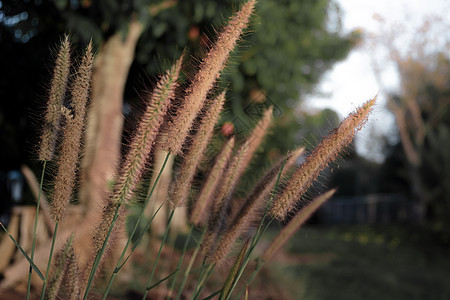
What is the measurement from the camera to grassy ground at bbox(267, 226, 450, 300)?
5926 mm

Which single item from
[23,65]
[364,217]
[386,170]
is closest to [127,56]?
[23,65]

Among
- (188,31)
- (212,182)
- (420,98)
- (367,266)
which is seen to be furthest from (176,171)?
(420,98)

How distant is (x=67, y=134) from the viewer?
1.02 m

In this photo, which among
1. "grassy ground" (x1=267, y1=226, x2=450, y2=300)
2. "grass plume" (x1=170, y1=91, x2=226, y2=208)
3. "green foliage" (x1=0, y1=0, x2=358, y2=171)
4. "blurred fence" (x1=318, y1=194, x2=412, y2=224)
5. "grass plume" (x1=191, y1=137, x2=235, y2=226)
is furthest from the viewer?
"blurred fence" (x1=318, y1=194, x2=412, y2=224)

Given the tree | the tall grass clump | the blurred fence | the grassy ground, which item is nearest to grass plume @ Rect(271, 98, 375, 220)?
the tall grass clump

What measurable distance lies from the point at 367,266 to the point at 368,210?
12307mm

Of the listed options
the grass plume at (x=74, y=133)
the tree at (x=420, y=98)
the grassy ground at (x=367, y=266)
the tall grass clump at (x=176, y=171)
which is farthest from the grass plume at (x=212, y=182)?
the tree at (x=420, y=98)

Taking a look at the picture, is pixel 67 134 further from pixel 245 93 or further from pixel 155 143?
pixel 245 93

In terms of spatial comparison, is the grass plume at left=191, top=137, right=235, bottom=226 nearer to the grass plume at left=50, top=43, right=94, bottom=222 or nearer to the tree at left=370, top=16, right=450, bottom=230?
the grass plume at left=50, top=43, right=94, bottom=222

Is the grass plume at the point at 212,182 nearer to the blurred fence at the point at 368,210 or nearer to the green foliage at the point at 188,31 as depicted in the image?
the green foliage at the point at 188,31

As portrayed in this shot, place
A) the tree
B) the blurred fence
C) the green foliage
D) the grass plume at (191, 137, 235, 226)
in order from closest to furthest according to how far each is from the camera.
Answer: the grass plume at (191, 137, 235, 226) < the green foliage < the tree < the blurred fence

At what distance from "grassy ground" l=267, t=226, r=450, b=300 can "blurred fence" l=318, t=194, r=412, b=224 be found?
656 centimetres

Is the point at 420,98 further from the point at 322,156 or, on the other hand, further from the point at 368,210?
the point at 322,156

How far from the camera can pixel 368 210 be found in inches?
782
